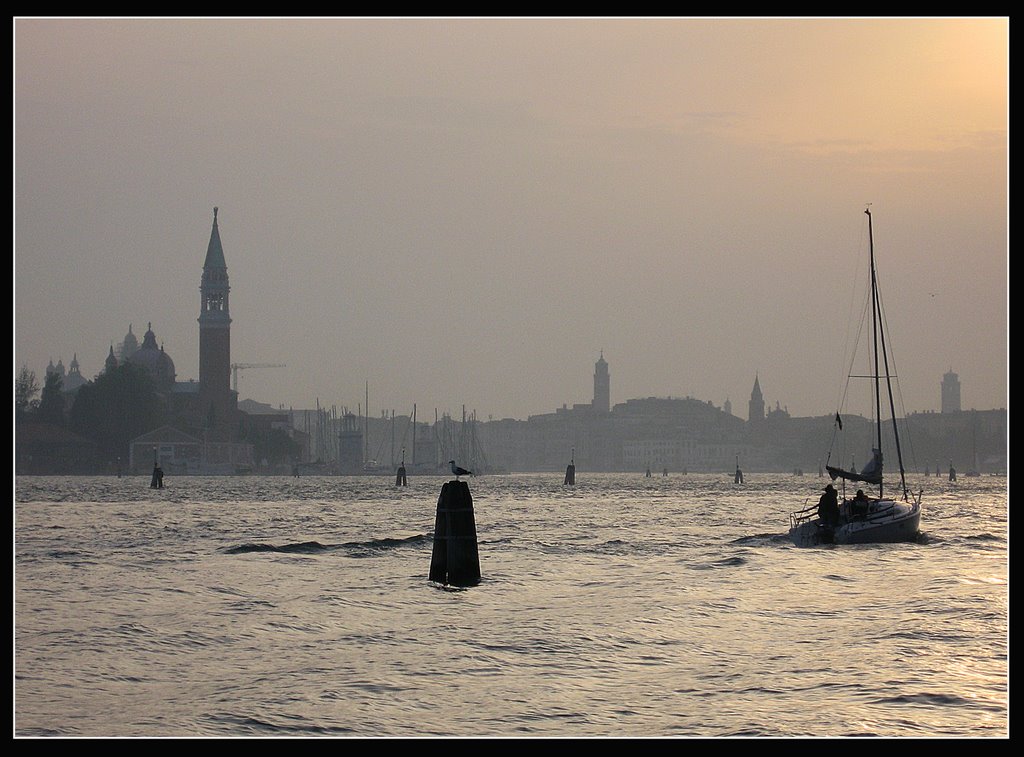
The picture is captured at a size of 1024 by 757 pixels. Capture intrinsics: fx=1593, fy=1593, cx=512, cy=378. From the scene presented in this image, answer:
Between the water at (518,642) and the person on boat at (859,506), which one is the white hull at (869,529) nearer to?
the person on boat at (859,506)

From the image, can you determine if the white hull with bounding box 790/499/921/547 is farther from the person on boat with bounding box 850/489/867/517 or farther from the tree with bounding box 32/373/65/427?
the tree with bounding box 32/373/65/427

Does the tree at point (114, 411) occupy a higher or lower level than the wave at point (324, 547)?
higher

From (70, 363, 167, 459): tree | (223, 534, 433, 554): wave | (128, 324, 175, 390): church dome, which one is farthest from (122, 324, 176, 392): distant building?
(223, 534, 433, 554): wave

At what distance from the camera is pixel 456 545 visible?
77.7 ft

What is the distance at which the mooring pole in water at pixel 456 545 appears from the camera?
23547mm

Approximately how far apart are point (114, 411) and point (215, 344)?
18.9 meters

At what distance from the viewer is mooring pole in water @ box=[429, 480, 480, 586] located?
927 inches

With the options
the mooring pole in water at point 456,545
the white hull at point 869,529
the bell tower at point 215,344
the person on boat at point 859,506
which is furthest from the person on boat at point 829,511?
the bell tower at point 215,344

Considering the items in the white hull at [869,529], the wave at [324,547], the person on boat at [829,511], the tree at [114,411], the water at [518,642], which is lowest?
the water at [518,642]

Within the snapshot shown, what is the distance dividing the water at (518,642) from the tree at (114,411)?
12131 centimetres

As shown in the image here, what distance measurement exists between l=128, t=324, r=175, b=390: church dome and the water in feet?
503

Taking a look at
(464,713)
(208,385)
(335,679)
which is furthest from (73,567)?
(208,385)

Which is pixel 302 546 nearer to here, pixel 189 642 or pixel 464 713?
pixel 189 642
